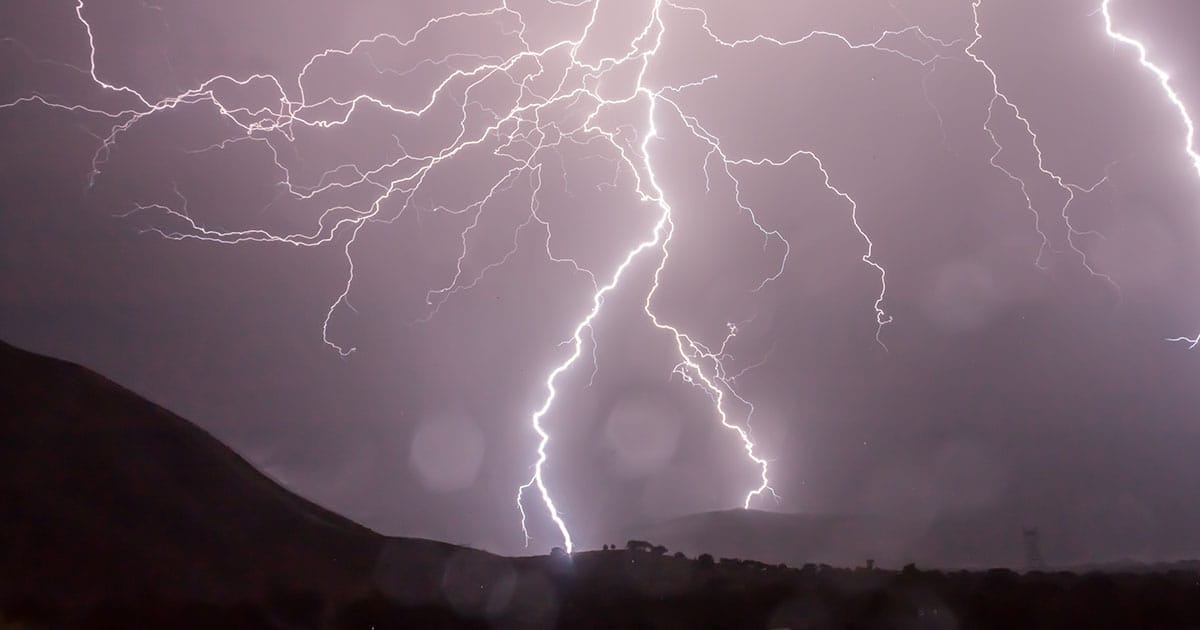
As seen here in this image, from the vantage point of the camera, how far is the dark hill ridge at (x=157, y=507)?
6.37 meters

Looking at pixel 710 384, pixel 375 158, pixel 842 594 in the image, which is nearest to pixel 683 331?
pixel 710 384

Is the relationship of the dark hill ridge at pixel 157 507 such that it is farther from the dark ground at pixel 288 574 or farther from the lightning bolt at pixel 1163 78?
the lightning bolt at pixel 1163 78

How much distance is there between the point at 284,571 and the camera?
6.77 metres

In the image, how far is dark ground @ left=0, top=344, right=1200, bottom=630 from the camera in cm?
578

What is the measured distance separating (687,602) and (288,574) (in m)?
3.21

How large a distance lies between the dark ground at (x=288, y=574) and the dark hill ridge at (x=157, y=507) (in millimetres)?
12

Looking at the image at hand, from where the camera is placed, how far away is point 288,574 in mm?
6746

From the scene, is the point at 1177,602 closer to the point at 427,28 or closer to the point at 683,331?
the point at 683,331

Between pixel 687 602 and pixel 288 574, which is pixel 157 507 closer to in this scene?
pixel 288 574

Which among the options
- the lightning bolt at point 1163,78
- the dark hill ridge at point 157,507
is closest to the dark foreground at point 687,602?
the dark hill ridge at point 157,507

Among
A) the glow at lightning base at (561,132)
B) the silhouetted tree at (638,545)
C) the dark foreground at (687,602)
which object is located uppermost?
the glow at lightning base at (561,132)

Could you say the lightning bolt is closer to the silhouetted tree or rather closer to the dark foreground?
the dark foreground

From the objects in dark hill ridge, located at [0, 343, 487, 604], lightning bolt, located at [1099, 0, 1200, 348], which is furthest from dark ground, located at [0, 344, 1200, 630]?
lightning bolt, located at [1099, 0, 1200, 348]

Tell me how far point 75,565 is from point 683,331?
484 centimetres
